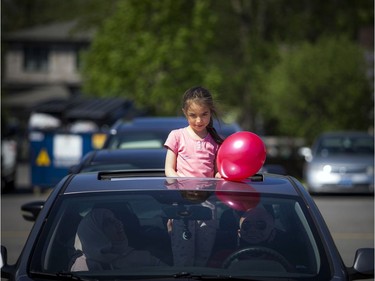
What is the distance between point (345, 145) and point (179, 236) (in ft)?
72.1

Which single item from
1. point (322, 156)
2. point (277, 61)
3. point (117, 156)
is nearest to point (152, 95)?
point (277, 61)

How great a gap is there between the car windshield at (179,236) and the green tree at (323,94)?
32246mm

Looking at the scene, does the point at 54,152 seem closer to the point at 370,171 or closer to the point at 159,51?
the point at 370,171

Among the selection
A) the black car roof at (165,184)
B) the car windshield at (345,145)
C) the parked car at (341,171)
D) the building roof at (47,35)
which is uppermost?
the building roof at (47,35)

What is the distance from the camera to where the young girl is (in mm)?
6785

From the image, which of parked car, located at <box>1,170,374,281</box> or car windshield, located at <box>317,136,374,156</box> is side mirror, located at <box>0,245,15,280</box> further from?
car windshield, located at <box>317,136,374,156</box>

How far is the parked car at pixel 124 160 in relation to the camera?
33.6ft

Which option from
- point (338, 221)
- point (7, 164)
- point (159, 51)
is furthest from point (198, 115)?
point (159, 51)

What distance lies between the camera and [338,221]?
1825 centimetres

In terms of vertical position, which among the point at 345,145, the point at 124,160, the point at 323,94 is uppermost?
the point at 323,94

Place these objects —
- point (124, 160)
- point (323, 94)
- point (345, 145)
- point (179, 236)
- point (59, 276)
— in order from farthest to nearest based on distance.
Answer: point (323, 94) → point (345, 145) → point (124, 160) → point (179, 236) → point (59, 276)

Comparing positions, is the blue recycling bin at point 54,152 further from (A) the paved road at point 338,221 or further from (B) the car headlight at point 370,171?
(B) the car headlight at point 370,171

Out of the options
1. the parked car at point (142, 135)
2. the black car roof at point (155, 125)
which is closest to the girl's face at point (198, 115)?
the parked car at point (142, 135)

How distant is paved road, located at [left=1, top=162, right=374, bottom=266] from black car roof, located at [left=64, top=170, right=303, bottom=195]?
21.1 feet
